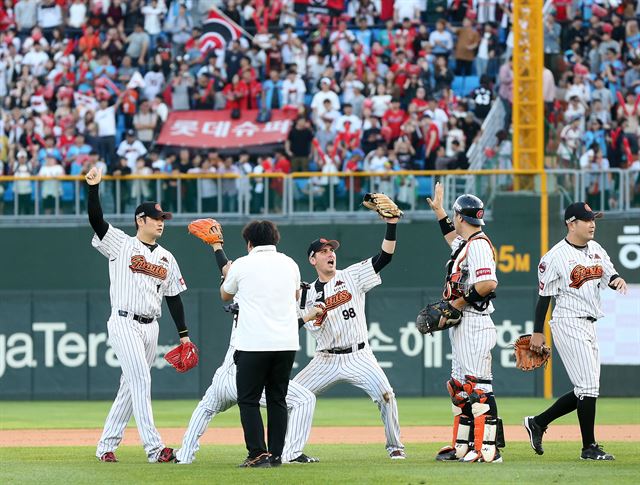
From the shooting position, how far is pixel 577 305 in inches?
400

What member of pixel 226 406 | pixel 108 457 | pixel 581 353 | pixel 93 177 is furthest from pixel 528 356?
pixel 93 177

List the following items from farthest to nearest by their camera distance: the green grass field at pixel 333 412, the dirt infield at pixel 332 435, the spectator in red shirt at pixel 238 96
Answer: the spectator in red shirt at pixel 238 96 < the green grass field at pixel 333 412 < the dirt infield at pixel 332 435

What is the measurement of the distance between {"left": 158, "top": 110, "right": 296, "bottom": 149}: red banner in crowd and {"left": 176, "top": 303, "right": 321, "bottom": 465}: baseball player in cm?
1139

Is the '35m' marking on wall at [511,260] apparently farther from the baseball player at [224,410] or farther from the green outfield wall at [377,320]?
the baseball player at [224,410]

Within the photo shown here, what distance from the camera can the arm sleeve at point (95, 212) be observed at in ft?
32.2

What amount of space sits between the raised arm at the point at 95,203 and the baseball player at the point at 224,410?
1172 mm

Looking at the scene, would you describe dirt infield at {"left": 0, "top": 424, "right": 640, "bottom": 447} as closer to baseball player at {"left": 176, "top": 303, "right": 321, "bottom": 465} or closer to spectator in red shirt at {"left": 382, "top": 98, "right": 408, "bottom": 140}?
baseball player at {"left": 176, "top": 303, "right": 321, "bottom": 465}

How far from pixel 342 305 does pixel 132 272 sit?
5.53ft

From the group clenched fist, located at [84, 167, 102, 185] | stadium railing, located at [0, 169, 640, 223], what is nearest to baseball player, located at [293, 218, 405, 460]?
clenched fist, located at [84, 167, 102, 185]

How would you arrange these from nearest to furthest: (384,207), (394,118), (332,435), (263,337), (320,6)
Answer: (263,337)
(384,207)
(332,435)
(394,118)
(320,6)

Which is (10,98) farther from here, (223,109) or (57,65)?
(223,109)

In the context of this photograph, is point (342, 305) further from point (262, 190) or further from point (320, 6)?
point (320, 6)

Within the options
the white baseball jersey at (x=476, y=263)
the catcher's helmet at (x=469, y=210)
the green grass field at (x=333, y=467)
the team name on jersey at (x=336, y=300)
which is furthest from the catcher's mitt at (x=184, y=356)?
the catcher's helmet at (x=469, y=210)

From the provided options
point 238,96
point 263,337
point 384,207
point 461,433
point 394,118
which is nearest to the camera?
point 263,337
